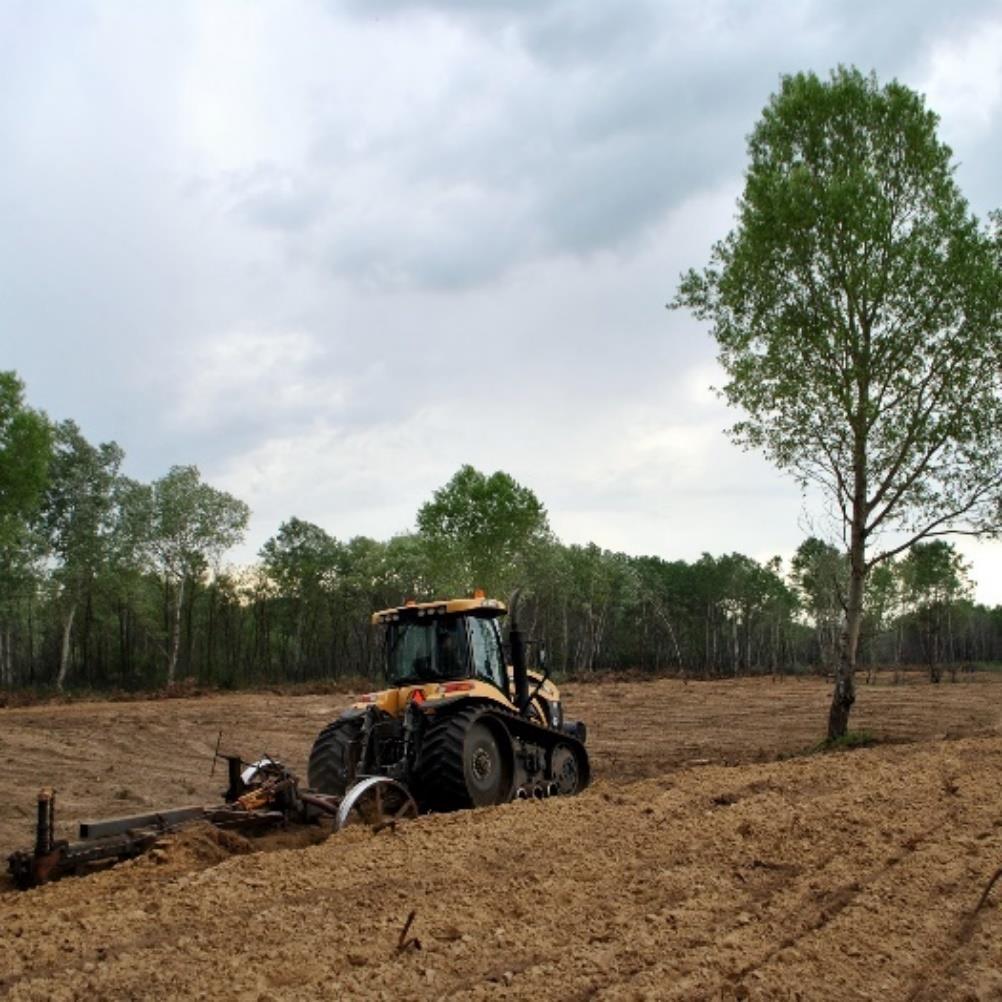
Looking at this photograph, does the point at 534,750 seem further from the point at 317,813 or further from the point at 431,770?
the point at 317,813

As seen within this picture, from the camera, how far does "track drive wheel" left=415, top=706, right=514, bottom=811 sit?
929cm

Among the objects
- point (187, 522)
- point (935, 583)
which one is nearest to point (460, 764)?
point (187, 522)

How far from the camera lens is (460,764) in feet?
30.3

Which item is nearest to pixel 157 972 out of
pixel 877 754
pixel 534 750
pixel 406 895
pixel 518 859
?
pixel 406 895

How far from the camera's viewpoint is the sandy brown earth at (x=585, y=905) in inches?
177

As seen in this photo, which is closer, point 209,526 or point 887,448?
point 887,448

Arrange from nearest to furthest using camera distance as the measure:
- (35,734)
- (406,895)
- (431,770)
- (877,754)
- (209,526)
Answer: (406,895) < (431,770) < (877,754) < (35,734) < (209,526)

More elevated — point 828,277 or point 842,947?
point 828,277

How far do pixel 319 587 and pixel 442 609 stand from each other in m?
53.7

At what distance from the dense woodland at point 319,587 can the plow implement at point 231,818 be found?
17388mm

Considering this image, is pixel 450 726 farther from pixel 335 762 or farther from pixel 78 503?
pixel 78 503

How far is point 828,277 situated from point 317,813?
1418 centimetres

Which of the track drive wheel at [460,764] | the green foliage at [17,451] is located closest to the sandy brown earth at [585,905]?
the track drive wheel at [460,764]

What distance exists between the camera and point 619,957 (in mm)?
4781
